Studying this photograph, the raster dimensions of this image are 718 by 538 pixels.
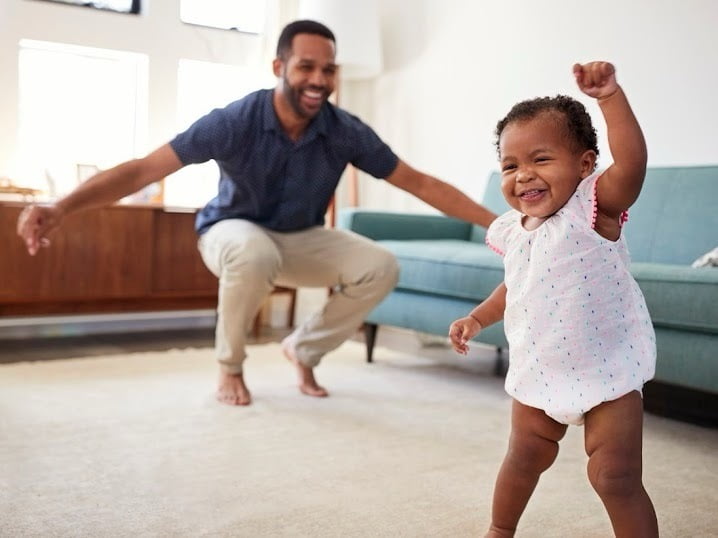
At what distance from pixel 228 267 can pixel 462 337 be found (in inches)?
46.8

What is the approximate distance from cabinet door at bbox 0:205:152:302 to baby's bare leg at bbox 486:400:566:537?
235 centimetres

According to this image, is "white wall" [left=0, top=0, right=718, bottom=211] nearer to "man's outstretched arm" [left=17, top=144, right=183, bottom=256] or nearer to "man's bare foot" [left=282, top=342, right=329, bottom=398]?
"man's bare foot" [left=282, top=342, right=329, bottom=398]

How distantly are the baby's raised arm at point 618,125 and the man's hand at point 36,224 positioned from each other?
126 centimetres

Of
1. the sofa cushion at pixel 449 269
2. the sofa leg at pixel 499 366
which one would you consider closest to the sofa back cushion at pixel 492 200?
the sofa cushion at pixel 449 269

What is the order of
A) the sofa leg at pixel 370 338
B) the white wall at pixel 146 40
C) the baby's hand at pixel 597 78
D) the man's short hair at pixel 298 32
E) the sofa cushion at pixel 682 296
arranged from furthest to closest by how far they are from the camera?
the white wall at pixel 146 40, the sofa leg at pixel 370 338, the man's short hair at pixel 298 32, the sofa cushion at pixel 682 296, the baby's hand at pixel 597 78

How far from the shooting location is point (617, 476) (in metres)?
1.15

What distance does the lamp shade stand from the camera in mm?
3793

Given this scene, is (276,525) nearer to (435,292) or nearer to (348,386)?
(348,386)

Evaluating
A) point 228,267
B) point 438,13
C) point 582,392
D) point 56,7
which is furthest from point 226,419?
point 438,13

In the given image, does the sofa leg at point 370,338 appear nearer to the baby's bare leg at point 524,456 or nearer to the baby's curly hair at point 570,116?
the baby's bare leg at point 524,456

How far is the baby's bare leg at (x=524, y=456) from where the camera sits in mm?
1285

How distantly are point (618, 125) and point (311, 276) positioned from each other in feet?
5.36

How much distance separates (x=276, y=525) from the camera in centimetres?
143

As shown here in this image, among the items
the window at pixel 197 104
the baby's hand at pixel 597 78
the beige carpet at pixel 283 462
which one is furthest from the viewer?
the window at pixel 197 104
